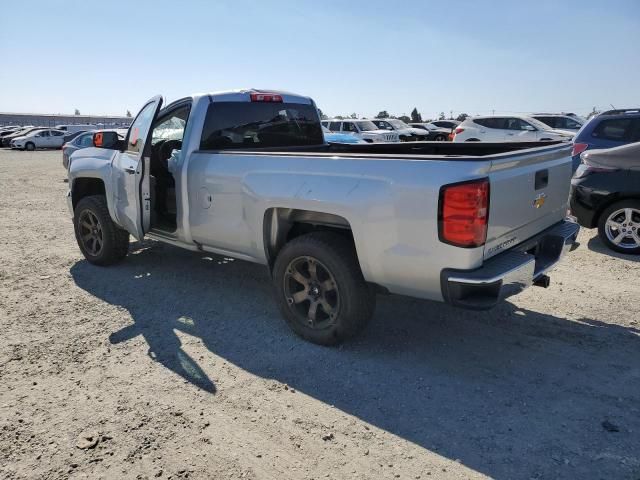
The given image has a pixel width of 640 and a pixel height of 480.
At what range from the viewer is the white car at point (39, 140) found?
38031 mm

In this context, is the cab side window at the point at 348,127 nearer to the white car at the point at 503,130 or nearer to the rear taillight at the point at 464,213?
the white car at the point at 503,130

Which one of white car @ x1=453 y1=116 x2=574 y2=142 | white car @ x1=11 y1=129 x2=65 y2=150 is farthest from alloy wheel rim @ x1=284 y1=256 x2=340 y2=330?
white car @ x1=11 y1=129 x2=65 y2=150

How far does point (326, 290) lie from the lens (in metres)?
3.78

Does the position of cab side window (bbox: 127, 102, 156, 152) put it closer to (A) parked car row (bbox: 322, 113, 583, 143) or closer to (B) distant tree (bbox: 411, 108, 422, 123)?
(A) parked car row (bbox: 322, 113, 583, 143)

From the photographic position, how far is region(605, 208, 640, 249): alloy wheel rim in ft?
20.8

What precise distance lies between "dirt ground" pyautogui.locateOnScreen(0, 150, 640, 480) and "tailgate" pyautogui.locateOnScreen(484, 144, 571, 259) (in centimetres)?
92

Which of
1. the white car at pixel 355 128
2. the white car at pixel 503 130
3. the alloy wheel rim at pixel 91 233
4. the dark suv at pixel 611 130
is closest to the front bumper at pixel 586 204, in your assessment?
the dark suv at pixel 611 130

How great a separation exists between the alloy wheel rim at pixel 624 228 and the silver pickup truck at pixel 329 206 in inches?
106

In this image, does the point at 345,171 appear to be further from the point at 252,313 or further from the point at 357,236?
the point at 252,313

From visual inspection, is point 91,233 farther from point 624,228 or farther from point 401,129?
point 401,129

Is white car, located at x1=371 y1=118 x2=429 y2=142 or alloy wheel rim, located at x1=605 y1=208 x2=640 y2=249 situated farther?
white car, located at x1=371 y1=118 x2=429 y2=142

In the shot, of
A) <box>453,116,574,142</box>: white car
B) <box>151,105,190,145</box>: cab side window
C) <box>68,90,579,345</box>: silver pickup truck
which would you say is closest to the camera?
<box>68,90,579,345</box>: silver pickup truck

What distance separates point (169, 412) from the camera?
304cm

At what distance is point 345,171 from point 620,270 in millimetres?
4037
